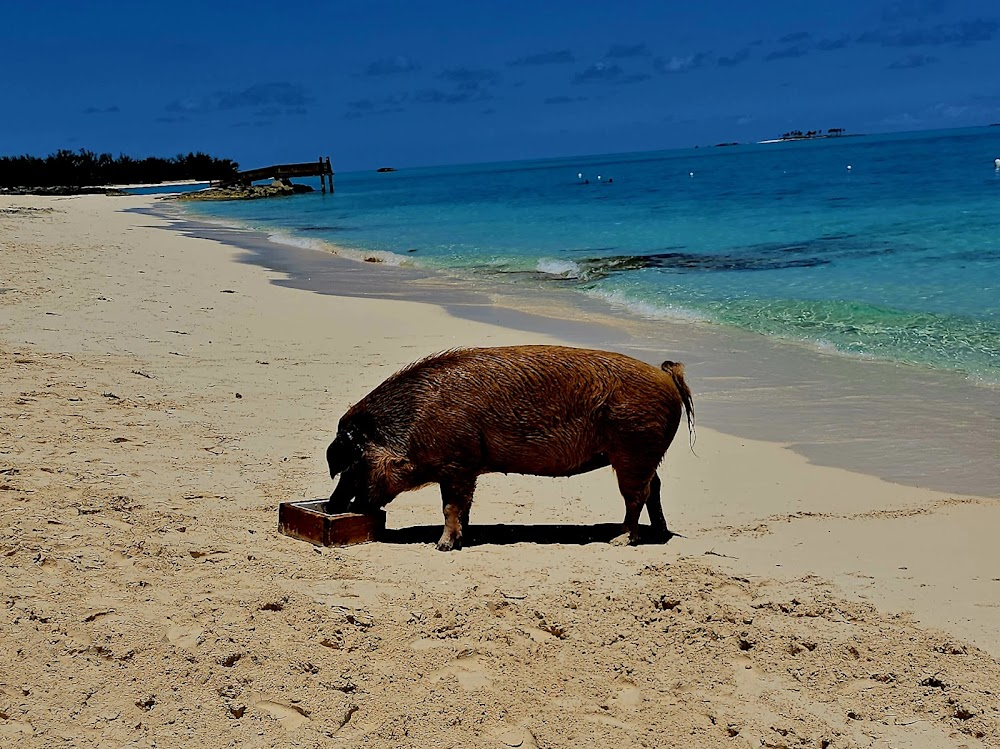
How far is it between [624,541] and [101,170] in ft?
312

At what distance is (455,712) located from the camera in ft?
12.2

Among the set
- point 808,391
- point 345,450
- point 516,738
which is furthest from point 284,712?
point 808,391

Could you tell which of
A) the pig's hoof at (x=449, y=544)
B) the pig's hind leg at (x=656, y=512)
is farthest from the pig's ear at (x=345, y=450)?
the pig's hind leg at (x=656, y=512)

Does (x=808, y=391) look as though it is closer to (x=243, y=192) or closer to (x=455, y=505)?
(x=455, y=505)

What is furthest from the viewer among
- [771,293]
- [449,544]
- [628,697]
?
[771,293]

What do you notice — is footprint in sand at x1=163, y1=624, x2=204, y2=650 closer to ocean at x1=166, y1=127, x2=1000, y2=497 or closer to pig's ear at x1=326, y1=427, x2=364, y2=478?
pig's ear at x1=326, y1=427, x2=364, y2=478

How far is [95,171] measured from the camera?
293 feet

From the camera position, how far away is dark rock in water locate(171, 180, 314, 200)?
214 feet

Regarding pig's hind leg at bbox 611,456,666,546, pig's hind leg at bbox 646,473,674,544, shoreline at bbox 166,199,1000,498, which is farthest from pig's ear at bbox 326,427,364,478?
shoreline at bbox 166,199,1000,498

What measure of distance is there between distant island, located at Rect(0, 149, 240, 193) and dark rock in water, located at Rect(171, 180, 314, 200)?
37.2 ft

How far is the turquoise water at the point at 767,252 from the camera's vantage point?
13.5 meters

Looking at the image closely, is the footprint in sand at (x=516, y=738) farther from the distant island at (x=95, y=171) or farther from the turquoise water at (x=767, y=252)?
the distant island at (x=95, y=171)

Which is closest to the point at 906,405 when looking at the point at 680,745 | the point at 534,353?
the point at 534,353

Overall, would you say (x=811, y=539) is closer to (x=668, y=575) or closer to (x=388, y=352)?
(x=668, y=575)
